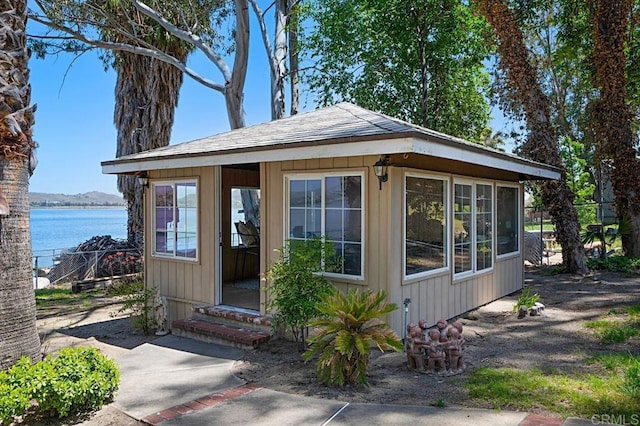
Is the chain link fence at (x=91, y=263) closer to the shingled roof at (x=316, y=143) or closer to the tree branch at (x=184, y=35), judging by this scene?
the tree branch at (x=184, y=35)

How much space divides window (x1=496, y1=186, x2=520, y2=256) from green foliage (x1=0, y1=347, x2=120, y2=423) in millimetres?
6826

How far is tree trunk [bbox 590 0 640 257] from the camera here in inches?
468

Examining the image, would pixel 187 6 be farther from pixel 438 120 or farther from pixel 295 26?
pixel 438 120

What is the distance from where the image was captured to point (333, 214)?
233 inches

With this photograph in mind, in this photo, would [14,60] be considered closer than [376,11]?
Yes

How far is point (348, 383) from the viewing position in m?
4.40

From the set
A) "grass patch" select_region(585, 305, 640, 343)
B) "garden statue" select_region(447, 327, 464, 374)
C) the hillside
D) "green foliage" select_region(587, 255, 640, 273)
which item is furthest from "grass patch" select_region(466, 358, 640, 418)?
the hillside

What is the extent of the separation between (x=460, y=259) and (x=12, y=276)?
5.72m

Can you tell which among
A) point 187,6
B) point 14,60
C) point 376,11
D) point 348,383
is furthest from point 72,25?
point 348,383

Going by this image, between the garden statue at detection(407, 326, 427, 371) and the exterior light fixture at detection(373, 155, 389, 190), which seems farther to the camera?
the exterior light fixture at detection(373, 155, 389, 190)

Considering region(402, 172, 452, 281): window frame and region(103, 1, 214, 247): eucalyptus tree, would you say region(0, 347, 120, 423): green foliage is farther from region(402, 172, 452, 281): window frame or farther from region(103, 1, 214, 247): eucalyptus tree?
region(103, 1, 214, 247): eucalyptus tree

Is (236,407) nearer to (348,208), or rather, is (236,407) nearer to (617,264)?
(348,208)

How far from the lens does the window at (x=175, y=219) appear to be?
7.22 meters

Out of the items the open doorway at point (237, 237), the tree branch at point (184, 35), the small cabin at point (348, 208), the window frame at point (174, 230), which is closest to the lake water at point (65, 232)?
the window frame at point (174, 230)
